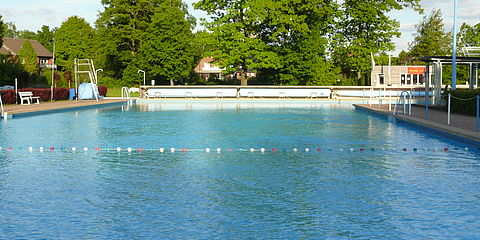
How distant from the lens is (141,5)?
7044 cm

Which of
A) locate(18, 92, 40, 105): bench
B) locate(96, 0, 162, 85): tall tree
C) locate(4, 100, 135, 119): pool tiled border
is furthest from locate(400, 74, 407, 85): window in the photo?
locate(18, 92, 40, 105): bench

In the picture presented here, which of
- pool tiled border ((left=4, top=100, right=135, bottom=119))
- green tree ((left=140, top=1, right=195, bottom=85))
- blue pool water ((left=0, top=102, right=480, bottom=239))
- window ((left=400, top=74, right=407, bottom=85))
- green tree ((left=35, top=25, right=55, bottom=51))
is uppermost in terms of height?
green tree ((left=35, top=25, right=55, bottom=51))

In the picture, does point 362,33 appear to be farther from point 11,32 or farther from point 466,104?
point 11,32

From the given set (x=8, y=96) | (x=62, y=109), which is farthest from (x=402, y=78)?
(x=8, y=96)

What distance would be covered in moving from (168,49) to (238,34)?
14049 millimetres

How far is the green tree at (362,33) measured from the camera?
177ft

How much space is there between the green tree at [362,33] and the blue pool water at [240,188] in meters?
39.2

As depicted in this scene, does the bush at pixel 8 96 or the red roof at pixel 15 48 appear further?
the red roof at pixel 15 48

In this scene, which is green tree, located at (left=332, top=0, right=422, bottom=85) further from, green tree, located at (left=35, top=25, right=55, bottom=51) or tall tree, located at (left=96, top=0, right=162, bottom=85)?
green tree, located at (left=35, top=25, right=55, bottom=51)

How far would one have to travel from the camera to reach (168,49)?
61.1 metres

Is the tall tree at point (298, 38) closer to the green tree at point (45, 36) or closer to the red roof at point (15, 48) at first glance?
the red roof at point (15, 48)

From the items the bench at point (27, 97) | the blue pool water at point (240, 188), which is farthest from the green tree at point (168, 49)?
the blue pool water at point (240, 188)

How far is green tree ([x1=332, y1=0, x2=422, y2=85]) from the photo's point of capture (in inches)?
2128

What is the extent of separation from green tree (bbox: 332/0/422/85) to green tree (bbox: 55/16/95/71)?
4387 centimetres
